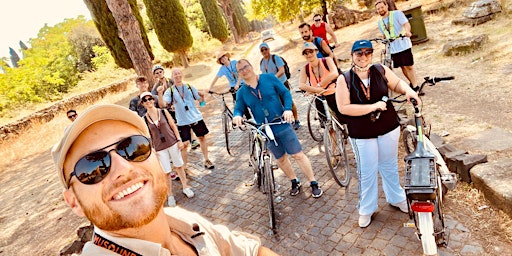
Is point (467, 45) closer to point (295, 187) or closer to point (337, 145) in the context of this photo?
point (337, 145)

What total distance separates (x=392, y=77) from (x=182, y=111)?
419 cm

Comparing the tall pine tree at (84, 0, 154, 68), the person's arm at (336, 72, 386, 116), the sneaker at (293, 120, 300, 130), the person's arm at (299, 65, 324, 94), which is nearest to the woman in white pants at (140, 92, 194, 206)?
the person's arm at (299, 65, 324, 94)

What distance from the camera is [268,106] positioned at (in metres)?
4.55

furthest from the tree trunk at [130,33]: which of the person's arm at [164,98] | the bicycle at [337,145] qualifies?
the bicycle at [337,145]

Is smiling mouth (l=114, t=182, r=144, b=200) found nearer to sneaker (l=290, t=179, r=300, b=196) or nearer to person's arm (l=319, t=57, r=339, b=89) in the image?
sneaker (l=290, t=179, r=300, b=196)

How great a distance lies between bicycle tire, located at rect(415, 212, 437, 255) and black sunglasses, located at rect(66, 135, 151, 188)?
8.35 ft

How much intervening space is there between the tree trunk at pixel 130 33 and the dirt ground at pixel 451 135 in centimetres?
415

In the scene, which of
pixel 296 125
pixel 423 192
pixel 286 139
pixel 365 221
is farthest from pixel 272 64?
pixel 423 192

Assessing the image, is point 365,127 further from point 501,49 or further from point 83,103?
point 83,103

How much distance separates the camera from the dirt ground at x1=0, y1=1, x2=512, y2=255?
3.80m

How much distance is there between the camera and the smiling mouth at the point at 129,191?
1304mm

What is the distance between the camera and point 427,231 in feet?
9.70

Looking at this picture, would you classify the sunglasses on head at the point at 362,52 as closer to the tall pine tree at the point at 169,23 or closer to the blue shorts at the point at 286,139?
the blue shorts at the point at 286,139

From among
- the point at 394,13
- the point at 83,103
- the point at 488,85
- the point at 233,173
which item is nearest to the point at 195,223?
the point at 233,173
